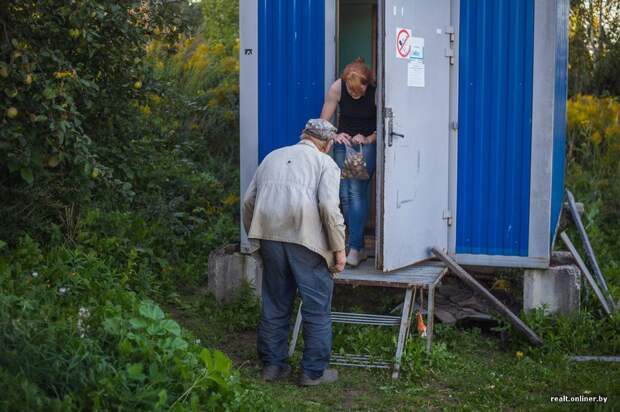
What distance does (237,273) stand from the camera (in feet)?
28.7

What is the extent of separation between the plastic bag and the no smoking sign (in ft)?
3.13

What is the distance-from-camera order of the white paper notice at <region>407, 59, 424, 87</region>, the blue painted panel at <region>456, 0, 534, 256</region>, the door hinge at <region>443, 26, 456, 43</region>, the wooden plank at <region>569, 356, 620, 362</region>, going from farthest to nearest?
the door hinge at <region>443, 26, 456, 43</region>
the blue painted panel at <region>456, 0, 534, 256</region>
the white paper notice at <region>407, 59, 424, 87</region>
the wooden plank at <region>569, 356, 620, 362</region>

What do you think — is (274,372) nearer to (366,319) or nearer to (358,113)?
(366,319)

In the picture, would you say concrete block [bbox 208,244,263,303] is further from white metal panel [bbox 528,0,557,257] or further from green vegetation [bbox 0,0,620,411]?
white metal panel [bbox 528,0,557,257]

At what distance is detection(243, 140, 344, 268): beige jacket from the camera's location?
666 centimetres

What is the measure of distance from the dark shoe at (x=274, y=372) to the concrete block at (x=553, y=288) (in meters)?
2.44

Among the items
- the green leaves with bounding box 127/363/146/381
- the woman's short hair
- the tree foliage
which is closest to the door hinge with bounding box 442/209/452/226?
the woman's short hair

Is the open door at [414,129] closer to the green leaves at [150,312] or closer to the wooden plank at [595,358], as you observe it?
the wooden plank at [595,358]

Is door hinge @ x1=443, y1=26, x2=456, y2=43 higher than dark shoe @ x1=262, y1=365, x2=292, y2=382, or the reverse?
door hinge @ x1=443, y1=26, x2=456, y2=43

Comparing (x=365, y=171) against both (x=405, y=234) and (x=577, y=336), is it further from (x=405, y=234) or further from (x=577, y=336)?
(x=577, y=336)

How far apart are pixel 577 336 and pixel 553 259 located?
0.96 meters

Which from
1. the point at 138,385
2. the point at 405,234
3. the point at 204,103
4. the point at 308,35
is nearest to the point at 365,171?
the point at 405,234

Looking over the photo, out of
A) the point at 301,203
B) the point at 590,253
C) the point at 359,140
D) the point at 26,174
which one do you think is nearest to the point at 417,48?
the point at 359,140

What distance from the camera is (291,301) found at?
23.0 ft
